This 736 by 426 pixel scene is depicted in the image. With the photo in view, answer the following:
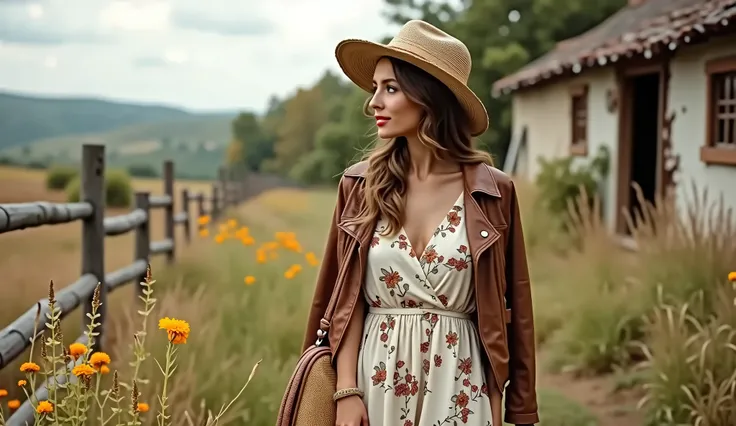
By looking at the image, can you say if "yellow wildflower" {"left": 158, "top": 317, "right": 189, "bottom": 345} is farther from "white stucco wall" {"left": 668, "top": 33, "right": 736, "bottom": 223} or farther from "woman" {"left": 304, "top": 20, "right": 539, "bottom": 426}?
"white stucco wall" {"left": 668, "top": 33, "right": 736, "bottom": 223}

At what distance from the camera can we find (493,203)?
2406mm

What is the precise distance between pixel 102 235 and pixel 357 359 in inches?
109

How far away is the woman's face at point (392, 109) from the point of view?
2.38m

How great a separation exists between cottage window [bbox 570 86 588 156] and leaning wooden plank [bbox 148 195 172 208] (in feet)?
20.2

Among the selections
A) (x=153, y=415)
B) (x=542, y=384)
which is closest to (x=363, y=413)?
(x=153, y=415)

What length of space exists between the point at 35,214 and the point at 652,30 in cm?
689

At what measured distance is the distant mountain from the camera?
349 inches

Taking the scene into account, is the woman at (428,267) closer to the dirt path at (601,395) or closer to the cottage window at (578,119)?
the dirt path at (601,395)

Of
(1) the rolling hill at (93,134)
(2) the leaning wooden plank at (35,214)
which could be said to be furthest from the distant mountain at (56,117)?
(2) the leaning wooden plank at (35,214)

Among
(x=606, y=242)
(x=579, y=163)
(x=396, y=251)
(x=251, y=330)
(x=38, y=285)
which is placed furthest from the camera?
(x=579, y=163)

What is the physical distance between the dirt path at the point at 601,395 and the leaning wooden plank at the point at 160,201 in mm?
3623

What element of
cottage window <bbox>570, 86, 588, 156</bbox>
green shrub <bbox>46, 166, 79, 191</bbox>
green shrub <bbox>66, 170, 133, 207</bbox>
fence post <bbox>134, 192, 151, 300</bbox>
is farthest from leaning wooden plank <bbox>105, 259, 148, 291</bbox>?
cottage window <bbox>570, 86, 588, 156</bbox>

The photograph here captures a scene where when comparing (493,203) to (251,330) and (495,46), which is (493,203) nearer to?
(251,330)

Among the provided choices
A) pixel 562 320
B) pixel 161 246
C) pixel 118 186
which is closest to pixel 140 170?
pixel 118 186
